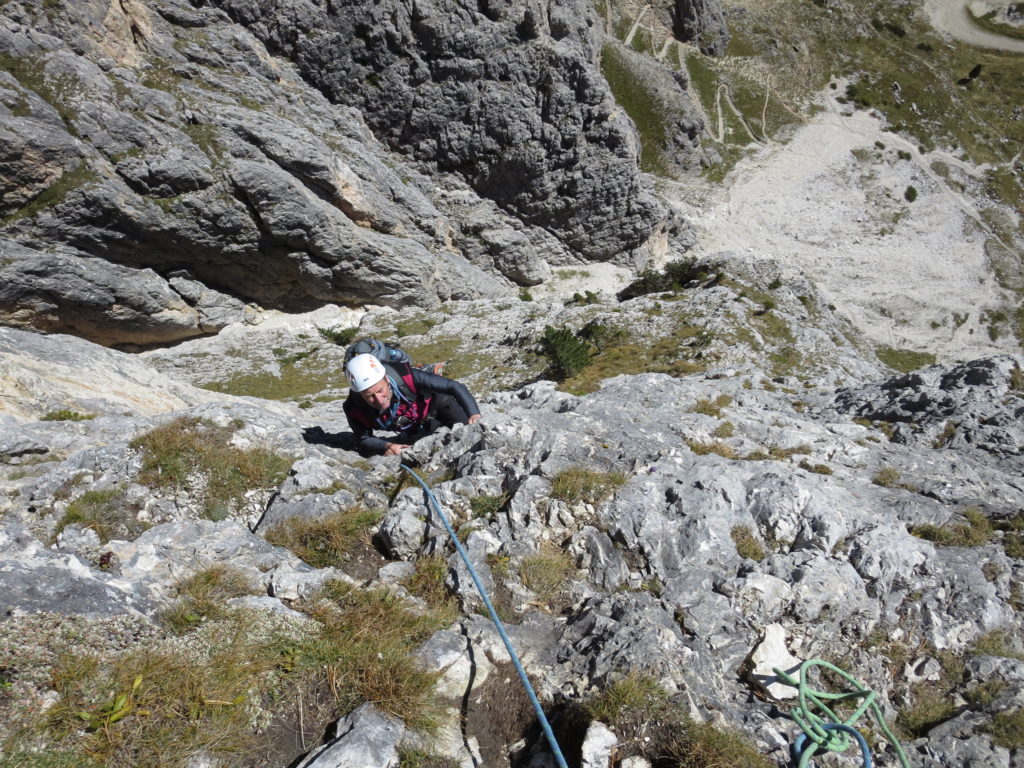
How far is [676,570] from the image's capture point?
6242 mm

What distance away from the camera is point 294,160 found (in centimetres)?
3638

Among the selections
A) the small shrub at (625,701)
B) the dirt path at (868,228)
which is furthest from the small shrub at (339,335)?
the dirt path at (868,228)

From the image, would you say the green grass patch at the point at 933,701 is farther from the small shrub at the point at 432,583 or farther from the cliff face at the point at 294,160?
the cliff face at the point at 294,160

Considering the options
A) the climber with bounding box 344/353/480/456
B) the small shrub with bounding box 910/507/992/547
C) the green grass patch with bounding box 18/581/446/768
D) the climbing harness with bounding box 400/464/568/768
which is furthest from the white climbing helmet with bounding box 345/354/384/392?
the small shrub with bounding box 910/507/992/547

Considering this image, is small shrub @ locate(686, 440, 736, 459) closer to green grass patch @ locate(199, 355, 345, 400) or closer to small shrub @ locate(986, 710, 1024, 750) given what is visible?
small shrub @ locate(986, 710, 1024, 750)

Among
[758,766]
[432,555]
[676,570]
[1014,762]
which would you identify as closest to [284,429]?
[432,555]

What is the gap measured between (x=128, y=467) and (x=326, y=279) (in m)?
35.5

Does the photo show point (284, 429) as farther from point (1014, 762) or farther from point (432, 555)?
point (1014, 762)

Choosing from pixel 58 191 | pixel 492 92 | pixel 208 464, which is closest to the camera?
pixel 208 464

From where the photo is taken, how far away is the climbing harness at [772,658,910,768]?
158 inches

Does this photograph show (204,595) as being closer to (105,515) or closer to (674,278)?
(105,515)

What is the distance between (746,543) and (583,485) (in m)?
2.37

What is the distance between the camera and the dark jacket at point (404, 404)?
898 cm

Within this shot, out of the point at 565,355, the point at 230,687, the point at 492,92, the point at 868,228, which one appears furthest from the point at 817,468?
the point at 868,228
